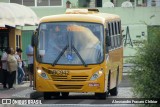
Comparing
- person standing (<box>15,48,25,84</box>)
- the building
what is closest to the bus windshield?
person standing (<box>15,48,25,84</box>)

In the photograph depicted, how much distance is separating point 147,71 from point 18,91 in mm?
14178

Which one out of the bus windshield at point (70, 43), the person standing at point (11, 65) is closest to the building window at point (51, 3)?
the person standing at point (11, 65)

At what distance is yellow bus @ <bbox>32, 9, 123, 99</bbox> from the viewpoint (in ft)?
78.5

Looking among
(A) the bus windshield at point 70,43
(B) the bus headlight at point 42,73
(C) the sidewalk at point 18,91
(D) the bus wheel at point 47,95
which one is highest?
(A) the bus windshield at point 70,43

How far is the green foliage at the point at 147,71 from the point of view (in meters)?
15.3

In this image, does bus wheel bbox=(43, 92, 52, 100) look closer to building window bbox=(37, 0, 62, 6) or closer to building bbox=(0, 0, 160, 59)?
building bbox=(0, 0, 160, 59)

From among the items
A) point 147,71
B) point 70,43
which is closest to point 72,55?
point 70,43

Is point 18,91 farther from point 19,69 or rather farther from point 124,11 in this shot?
point 124,11

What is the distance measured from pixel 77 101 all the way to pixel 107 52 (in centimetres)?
201

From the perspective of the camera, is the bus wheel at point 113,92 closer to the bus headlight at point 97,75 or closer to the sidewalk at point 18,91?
the sidewalk at point 18,91

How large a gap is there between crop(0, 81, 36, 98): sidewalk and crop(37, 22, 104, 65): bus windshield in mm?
2191

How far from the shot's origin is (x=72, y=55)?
24.1 meters

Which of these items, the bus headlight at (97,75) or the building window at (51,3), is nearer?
the bus headlight at (97,75)

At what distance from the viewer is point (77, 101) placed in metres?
24.4
